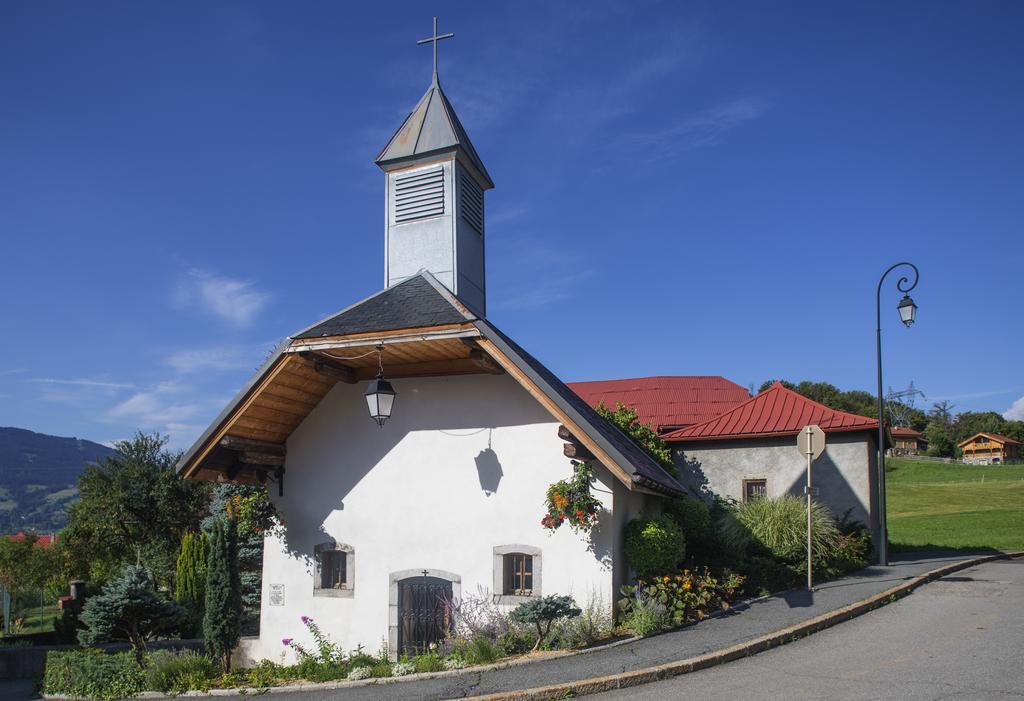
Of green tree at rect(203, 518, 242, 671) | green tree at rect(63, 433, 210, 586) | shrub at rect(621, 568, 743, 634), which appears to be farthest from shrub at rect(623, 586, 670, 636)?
green tree at rect(63, 433, 210, 586)

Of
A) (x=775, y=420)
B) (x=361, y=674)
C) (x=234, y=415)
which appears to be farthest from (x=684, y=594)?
(x=775, y=420)

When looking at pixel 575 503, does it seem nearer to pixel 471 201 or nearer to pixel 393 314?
pixel 393 314

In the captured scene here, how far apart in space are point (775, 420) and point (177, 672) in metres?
15.2

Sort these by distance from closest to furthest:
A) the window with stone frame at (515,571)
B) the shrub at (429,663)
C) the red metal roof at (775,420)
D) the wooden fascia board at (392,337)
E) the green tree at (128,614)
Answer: the shrub at (429,663), the wooden fascia board at (392,337), the window with stone frame at (515,571), the green tree at (128,614), the red metal roof at (775,420)

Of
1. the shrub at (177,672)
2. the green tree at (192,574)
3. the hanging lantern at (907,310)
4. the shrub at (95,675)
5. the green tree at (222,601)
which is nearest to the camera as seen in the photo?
the shrub at (177,672)

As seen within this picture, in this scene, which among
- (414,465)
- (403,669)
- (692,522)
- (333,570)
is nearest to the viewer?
(403,669)

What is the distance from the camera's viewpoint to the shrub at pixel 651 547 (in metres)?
11.6

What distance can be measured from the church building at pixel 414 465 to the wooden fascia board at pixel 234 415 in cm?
3

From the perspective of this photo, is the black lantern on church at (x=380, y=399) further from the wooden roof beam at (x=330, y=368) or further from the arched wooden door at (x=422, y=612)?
the arched wooden door at (x=422, y=612)

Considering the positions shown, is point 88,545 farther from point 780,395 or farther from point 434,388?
point 780,395

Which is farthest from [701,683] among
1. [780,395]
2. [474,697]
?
[780,395]

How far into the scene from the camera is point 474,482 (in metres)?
12.6

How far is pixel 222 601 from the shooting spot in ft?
39.7

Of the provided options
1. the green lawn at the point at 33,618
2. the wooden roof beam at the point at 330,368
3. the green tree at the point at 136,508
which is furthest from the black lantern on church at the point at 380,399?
the green lawn at the point at 33,618
